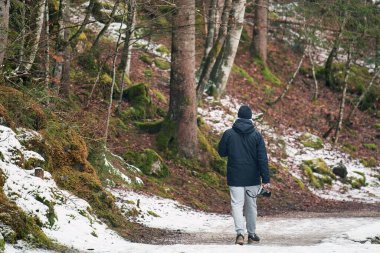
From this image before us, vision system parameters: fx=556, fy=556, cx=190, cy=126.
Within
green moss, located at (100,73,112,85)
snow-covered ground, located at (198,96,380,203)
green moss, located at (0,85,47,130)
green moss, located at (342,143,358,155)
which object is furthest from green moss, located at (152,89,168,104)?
green moss, located at (0,85,47,130)

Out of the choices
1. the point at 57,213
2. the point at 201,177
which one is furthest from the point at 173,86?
the point at 57,213

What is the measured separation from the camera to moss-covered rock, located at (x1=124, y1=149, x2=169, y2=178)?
13.5 m

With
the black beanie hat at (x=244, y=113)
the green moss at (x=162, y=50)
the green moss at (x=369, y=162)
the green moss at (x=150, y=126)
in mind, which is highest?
the green moss at (x=162, y=50)

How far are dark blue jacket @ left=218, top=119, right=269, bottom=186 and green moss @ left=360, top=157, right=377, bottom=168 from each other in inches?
565

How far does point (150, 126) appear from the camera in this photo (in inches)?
602

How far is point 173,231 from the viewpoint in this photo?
32.0 ft

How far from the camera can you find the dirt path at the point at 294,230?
8.77 metres

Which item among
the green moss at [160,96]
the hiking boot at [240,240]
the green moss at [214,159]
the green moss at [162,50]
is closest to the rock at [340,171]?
the green moss at [214,159]

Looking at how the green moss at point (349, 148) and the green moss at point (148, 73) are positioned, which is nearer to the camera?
the green moss at point (148, 73)

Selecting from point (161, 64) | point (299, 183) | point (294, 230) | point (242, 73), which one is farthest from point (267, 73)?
point (294, 230)

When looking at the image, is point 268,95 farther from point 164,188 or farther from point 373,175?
point 164,188

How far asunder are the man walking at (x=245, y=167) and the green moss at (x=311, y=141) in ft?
45.0

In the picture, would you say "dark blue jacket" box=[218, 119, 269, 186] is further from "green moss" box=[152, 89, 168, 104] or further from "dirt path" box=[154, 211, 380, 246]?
"green moss" box=[152, 89, 168, 104]

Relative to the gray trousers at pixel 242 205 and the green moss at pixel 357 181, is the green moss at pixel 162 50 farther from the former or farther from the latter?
the gray trousers at pixel 242 205
